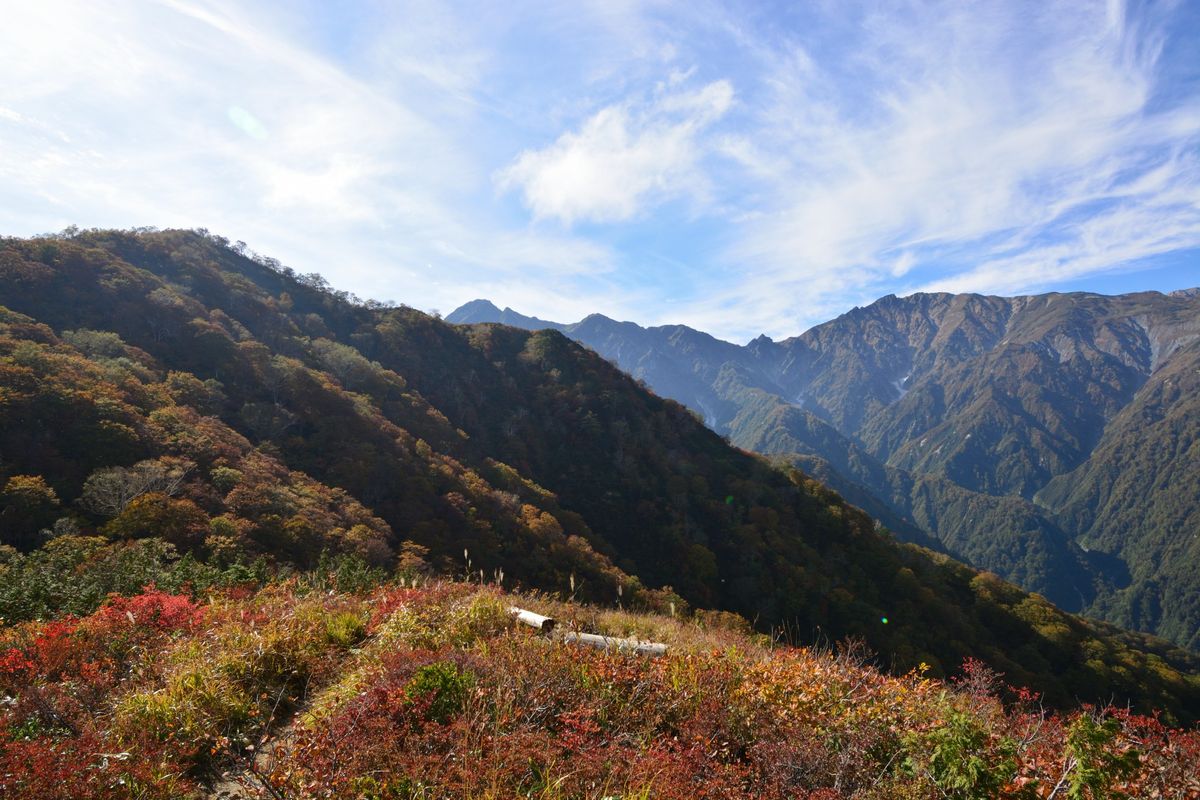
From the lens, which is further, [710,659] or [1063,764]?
[710,659]

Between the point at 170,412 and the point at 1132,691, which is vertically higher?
the point at 170,412

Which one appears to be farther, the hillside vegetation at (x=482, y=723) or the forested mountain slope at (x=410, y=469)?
the forested mountain slope at (x=410, y=469)

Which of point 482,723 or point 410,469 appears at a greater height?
point 482,723

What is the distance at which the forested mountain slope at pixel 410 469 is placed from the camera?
77.7 ft

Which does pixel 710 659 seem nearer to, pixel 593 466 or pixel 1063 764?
pixel 1063 764

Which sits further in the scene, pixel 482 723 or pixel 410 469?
pixel 410 469

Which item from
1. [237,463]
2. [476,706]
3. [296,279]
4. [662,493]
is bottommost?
[662,493]

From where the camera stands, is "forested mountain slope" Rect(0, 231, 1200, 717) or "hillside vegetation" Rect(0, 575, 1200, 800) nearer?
"hillside vegetation" Rect(0, 575, 1200, 800)

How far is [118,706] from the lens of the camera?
195 inches

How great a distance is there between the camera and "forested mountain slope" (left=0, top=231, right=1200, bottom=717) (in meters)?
23.7

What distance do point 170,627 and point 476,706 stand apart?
488 centimetres

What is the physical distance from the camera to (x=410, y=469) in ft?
134

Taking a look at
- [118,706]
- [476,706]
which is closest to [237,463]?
[118,706]

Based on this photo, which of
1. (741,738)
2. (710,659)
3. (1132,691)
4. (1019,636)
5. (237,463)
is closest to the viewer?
(741,738)
